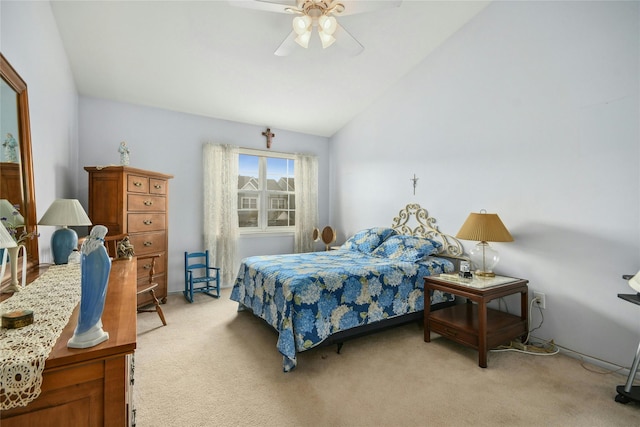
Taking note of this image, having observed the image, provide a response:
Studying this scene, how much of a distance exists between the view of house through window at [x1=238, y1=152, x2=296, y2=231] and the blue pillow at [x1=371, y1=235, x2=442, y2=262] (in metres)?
2.05

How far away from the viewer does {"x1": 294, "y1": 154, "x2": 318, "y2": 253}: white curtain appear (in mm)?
5281

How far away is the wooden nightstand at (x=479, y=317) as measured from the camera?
2.44 metres

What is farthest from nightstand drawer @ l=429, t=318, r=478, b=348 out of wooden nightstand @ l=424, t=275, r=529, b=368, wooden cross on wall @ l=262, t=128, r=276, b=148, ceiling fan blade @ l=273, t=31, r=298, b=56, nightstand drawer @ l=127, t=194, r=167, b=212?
wooden cross on wall @ l=262, t=128, r=276, b=148

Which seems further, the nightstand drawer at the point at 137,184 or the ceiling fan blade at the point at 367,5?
the nightstand drawer at the point at 137,184

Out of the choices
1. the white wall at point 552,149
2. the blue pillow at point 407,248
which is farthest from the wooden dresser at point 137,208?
the white wall at point 552,149

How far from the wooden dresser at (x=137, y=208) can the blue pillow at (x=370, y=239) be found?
2.39m

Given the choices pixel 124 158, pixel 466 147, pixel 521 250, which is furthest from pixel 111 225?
pixel 521 250

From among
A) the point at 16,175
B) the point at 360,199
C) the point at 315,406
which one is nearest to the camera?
the point at 16,175

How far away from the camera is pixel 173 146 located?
4.26 metres

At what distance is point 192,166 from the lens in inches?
173

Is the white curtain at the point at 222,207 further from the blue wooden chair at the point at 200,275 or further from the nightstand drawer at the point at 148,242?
the nightstand drawer at the point at 148,242

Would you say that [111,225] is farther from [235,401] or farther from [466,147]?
[466,147]

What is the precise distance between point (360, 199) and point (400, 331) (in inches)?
90.1

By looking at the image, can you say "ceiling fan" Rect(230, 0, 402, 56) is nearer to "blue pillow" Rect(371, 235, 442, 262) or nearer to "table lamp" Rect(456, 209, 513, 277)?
"table lamp" Rect(456, 209, 513, 277)
